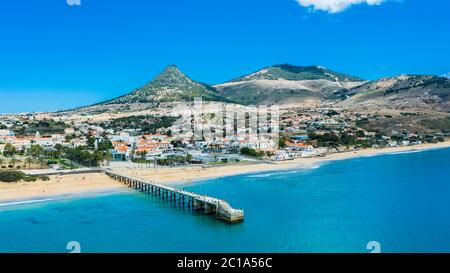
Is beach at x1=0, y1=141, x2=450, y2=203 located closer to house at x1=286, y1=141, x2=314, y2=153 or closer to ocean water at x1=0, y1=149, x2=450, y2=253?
ocean water at x1=0, y1=149, x2=450, y2=253

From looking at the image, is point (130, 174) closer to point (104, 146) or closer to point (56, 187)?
point (56, 187)

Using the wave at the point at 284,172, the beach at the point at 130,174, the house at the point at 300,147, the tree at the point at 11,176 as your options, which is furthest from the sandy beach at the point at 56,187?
the house at the point at 300,147

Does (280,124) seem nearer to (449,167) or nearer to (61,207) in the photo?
(449,167)

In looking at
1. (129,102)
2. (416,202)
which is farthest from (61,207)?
(129,102)

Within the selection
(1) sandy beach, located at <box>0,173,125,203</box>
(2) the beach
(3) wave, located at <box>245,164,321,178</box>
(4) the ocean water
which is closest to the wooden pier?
(4) the ocean water

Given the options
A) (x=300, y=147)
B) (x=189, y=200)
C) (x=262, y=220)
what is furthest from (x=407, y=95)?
(x=262, y=220)
